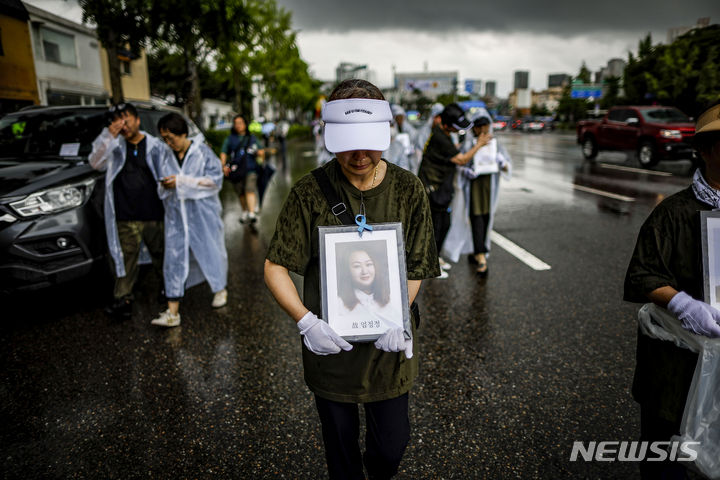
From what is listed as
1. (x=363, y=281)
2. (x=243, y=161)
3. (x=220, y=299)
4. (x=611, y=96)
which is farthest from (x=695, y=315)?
(x=611, y=96)

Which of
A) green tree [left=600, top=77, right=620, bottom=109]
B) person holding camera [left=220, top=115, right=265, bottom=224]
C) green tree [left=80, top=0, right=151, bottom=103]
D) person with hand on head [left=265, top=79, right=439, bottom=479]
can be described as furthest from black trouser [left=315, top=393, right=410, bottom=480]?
green tree [left=600, top=77, right=620, bottom=109]

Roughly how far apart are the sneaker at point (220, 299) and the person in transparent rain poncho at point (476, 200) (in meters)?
2.61

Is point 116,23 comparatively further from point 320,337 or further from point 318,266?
point 320,337

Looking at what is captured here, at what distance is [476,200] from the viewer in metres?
5.44

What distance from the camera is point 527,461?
2.43m

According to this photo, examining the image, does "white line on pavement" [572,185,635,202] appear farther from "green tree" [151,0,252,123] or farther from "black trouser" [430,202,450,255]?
"green tree" [151,0,252,123]

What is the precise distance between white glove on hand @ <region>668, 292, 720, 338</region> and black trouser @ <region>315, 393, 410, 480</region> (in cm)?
100

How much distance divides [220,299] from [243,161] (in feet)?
11.7

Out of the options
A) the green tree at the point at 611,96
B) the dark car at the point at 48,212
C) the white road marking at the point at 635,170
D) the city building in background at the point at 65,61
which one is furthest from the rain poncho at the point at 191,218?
the green tree at the point at 611,96

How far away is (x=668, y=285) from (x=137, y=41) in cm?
1135

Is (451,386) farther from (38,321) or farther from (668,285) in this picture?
(38,321)

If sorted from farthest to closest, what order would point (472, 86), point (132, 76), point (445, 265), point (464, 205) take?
point (472, 86)
point (132, 76)
point (445, 265)
point (464, 205)

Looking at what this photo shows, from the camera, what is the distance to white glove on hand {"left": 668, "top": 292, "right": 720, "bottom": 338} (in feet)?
5.08

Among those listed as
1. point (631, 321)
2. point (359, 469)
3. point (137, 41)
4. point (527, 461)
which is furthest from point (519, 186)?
point (359, 469)
